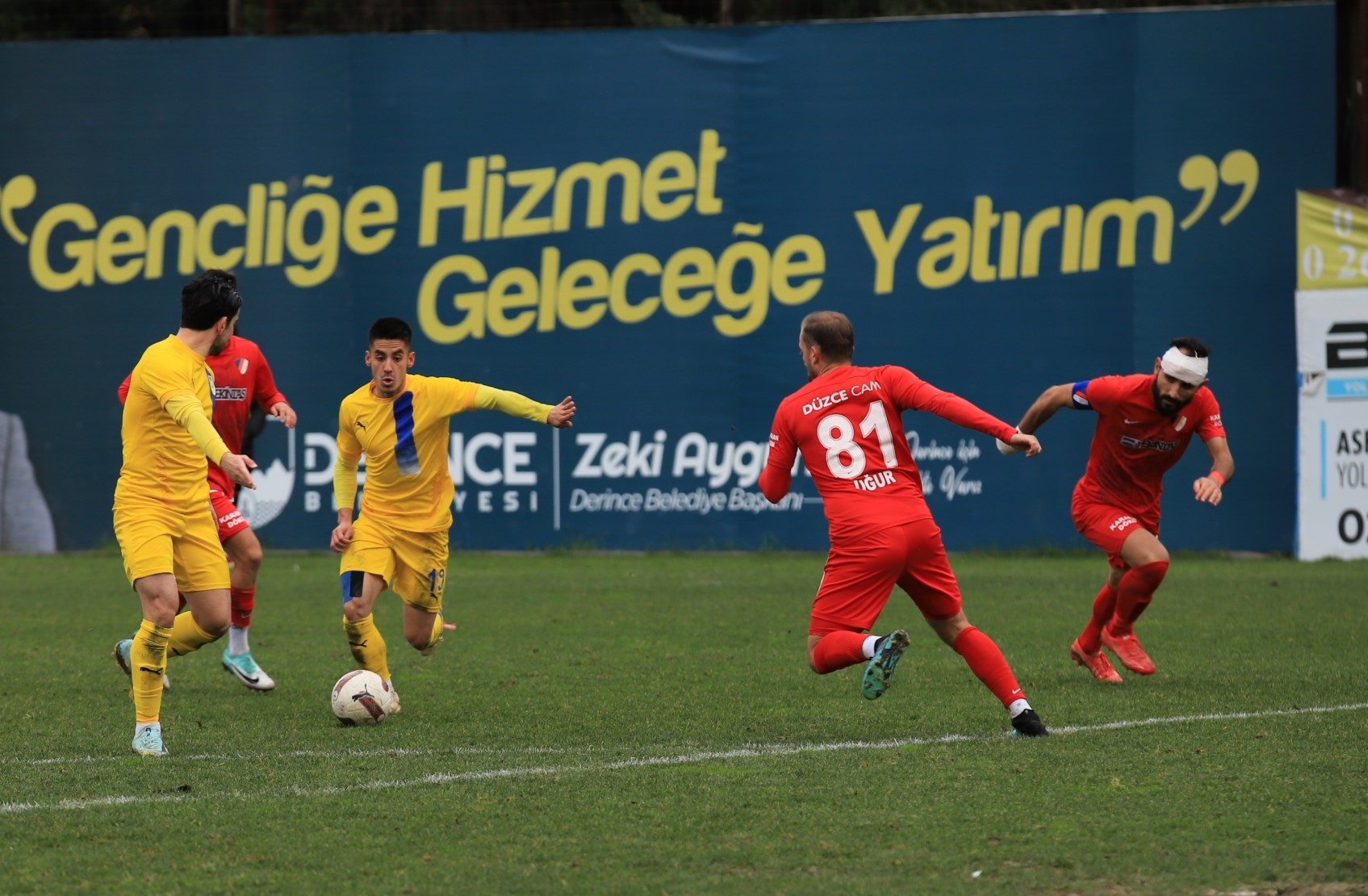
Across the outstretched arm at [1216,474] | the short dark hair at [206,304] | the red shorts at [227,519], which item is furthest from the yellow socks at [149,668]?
the outstretched arm at [1216,474]

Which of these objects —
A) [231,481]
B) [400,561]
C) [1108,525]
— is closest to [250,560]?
[231,481]

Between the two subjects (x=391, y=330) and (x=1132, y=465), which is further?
(x=1132, y=465)

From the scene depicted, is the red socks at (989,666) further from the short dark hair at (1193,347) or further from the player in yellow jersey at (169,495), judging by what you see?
the player in yellow jersey at (169,495)

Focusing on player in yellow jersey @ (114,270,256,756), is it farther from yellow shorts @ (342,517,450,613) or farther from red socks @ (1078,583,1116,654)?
red socks @ (1078,583,1116,654)

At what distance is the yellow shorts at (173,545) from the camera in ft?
24.8

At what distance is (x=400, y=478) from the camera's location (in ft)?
28.9

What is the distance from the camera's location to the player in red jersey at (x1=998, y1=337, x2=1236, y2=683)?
9.28 meters

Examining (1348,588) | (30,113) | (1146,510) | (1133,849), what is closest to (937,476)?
(1348,588)

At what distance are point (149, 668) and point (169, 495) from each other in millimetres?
814

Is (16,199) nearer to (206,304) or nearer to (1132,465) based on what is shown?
(206,304)

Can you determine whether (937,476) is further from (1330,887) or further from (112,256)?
(1330,887)

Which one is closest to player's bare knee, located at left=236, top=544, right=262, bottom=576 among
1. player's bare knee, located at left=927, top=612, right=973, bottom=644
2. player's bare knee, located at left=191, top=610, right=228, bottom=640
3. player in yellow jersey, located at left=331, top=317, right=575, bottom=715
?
player in yellow jersey, located at left=331, top=317, right=575, bottom=715

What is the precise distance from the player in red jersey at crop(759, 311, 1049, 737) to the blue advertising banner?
36.1 feet

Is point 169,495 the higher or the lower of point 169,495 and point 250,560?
the higher
